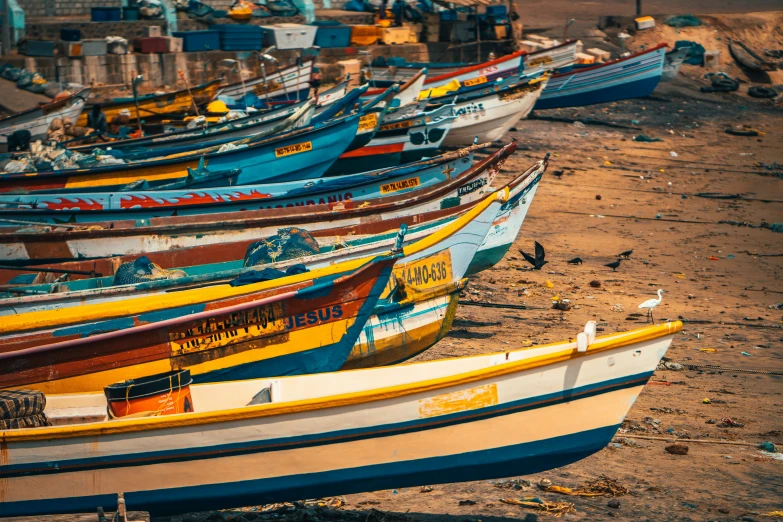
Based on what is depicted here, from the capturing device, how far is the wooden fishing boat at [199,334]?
652 cm

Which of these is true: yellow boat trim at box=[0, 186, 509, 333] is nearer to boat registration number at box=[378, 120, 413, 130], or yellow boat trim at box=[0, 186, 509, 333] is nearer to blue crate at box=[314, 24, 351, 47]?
boat registration number at box=[378, 120, 413, 130]

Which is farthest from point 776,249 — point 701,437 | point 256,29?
point 256,29

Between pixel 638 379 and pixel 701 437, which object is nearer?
pixel 638 379

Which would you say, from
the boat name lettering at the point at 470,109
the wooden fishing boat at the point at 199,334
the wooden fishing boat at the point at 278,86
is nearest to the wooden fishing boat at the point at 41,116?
the wooden fishing boat at the point at 278,86

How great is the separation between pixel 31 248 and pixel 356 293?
3877 mm

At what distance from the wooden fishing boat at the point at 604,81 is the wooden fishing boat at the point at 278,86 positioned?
554cm

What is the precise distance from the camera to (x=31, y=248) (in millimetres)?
9172

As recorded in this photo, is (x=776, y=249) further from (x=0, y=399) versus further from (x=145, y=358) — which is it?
(x=0, y=399)

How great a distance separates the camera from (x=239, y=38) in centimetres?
2214

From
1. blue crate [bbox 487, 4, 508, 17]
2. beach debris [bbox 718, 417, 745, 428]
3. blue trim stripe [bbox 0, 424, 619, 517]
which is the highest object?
blue crate [bbox 487, 4, 508, 17]

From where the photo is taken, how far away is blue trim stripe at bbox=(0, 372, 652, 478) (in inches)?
215

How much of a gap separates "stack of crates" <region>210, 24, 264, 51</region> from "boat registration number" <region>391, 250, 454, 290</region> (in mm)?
15363

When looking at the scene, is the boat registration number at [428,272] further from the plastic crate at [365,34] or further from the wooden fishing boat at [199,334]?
the plastic crate at [365,34]

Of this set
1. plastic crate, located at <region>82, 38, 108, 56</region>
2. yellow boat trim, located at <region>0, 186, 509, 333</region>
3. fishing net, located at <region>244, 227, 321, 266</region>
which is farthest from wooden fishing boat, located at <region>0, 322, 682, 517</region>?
plastic crate, located at <region>82, 38, 108, 56</region>
